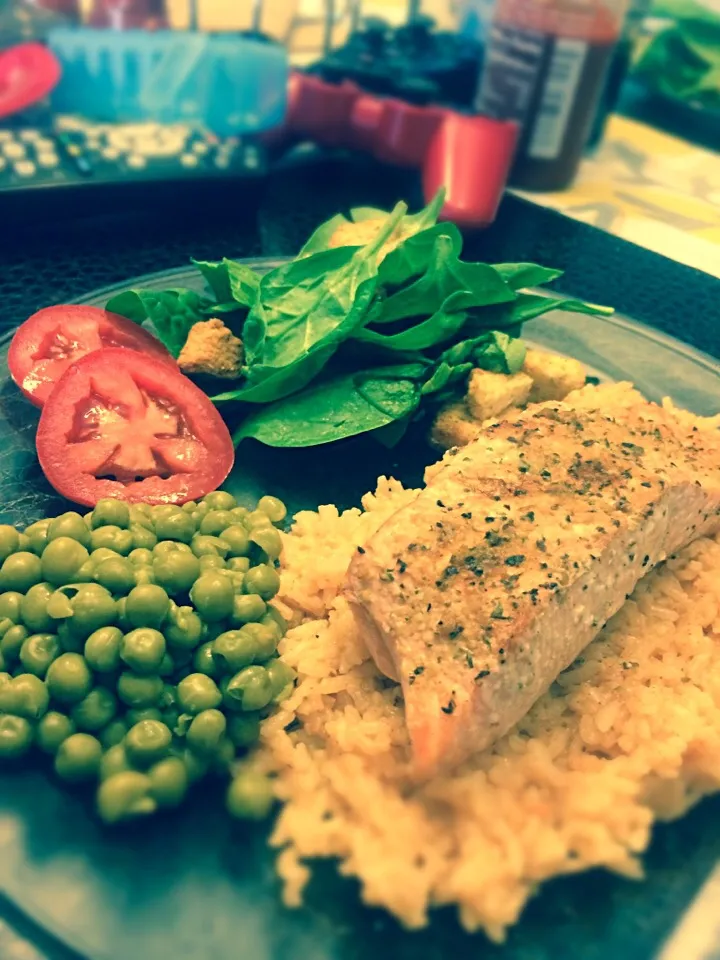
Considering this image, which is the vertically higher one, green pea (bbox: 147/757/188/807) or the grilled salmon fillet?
the grilled salmon fillet

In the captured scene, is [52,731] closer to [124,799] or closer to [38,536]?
[124,799]

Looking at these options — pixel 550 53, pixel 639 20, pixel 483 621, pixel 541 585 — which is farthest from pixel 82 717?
pixel 639 20

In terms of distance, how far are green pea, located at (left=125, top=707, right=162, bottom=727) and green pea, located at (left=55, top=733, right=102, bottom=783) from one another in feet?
0.28

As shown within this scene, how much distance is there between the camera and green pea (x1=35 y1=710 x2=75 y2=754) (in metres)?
1.58

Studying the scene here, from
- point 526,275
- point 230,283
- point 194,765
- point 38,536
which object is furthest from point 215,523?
point 526,275

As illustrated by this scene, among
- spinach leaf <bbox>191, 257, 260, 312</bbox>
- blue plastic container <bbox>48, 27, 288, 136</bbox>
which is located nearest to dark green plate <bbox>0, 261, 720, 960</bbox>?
spinach leaf <bbox>191, 257, 260, 312</bbox>

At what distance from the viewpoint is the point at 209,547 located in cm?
195

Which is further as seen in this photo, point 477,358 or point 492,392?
point 477,358

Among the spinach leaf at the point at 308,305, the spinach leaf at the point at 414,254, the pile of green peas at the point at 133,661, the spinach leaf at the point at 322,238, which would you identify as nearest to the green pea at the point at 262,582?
the pile of green peas at the point at 133,661

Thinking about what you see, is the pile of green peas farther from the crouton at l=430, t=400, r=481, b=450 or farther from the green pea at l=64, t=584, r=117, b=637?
the crouton at l=430, t=400, r=481, b=450

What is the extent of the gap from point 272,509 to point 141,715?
2.24ft

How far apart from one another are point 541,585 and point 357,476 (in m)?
0.88

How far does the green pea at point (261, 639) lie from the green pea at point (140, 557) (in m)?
0.26

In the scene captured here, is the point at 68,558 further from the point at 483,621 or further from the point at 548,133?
the point at 548,133
